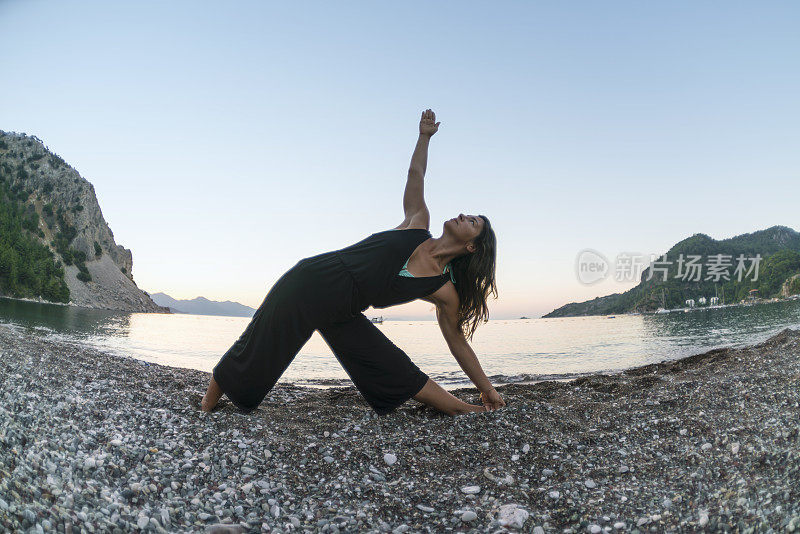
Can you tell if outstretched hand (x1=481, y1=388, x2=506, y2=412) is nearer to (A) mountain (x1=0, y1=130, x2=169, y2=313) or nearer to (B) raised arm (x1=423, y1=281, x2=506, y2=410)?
(B) raised arm (x1=423, y1=281, x2=506, y2=410)

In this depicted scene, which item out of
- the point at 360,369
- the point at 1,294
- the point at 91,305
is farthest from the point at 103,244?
the point at 360,369

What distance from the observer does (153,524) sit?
8.63 feet

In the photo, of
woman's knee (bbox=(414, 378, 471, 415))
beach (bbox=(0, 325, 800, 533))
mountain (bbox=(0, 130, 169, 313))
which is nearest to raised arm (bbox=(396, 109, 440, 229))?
woman's knee (bbox=(414, 378, 471, 415))

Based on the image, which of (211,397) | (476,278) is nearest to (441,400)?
(476,278)

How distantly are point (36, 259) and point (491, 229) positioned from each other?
128745 mm

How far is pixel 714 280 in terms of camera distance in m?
147

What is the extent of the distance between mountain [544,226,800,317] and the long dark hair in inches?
5749

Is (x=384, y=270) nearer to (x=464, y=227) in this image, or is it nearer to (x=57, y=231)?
(x=464, y=227)

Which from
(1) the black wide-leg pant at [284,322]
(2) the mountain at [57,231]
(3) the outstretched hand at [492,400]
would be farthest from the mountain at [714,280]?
(2) the mountain at [57,231]

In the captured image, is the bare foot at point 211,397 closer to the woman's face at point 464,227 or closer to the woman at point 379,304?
the woman at point 379,304

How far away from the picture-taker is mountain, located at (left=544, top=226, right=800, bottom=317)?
417 ft

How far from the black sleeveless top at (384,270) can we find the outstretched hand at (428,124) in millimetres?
1553

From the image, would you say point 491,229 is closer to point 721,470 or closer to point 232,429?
point 721,470

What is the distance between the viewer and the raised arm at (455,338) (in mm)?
5324
